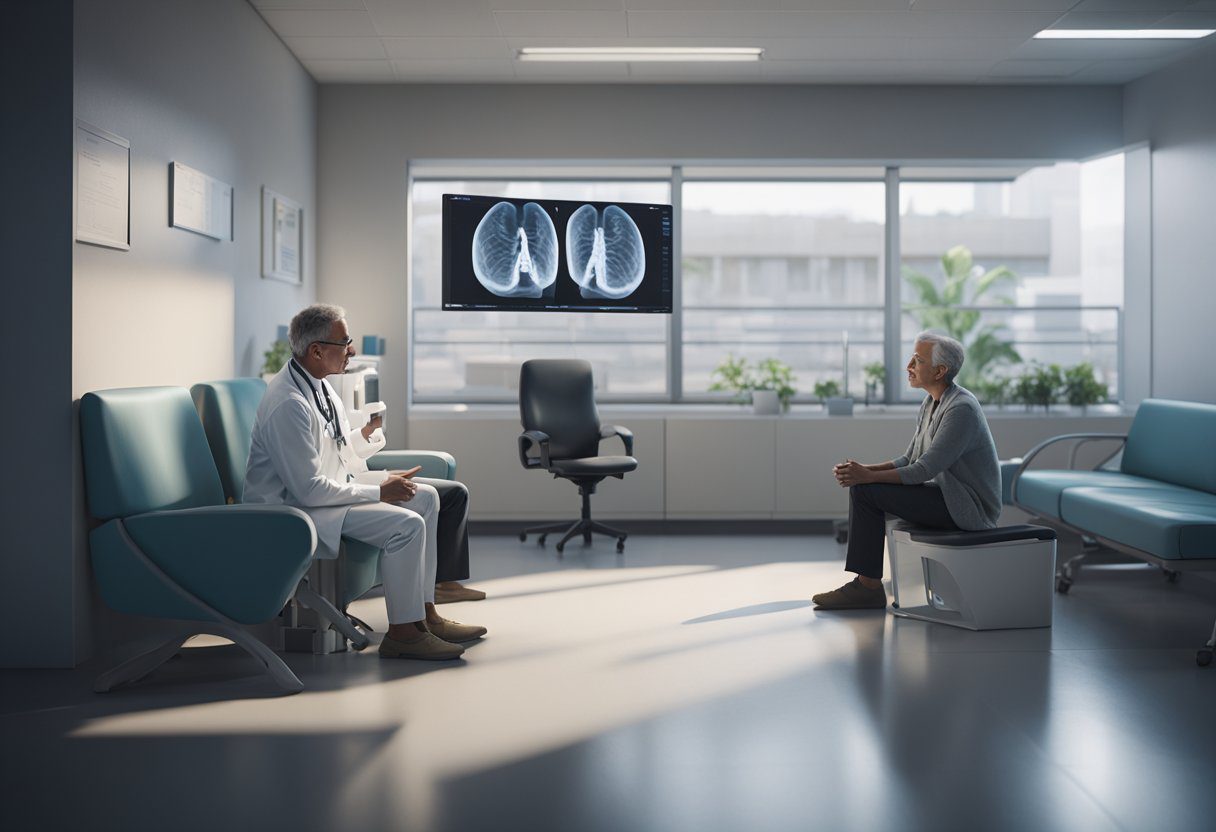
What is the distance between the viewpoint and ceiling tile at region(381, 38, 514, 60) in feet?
18.8

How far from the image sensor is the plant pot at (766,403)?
22.0 ft

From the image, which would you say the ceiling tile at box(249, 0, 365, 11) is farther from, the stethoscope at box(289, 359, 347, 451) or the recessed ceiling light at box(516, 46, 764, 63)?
the stethoscope at box(289, 359, 347, 451)

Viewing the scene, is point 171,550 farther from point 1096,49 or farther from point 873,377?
point 1096,49

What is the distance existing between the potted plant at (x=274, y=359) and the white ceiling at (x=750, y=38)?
64.2 inches

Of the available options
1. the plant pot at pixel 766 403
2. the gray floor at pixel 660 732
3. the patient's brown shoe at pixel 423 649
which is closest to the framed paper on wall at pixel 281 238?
the gray floor at pixel 660 732

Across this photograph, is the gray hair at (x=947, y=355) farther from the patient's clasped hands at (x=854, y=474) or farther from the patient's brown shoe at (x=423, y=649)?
the patient's brown shoe at (x=423, y=649)

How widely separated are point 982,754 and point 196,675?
2441 mm

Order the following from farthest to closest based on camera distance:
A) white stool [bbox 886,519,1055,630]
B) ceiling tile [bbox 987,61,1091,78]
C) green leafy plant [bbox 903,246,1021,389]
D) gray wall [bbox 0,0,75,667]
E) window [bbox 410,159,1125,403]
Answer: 1. window [bbox 410,159,1125,403]
2. green leafy plant [bbox 903,246,1021,389]
3. ceiling tile [bbox 987,61,1091,78]
4. white stool [bbox 886,519,1055,630]
5. gray wall [bbox 0,0,75,667]

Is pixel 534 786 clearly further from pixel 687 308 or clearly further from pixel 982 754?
pixel 687 308

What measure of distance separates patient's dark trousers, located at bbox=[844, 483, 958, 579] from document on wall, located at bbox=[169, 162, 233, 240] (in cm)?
290

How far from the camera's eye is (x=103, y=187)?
3.63 metres

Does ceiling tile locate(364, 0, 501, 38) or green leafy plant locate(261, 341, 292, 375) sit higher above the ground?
ceiling tile locate(364, 0, 501, 38)

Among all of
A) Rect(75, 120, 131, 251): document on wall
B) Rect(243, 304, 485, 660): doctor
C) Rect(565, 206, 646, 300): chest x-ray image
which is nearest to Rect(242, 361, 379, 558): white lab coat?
Rect(243, 304, 485, 660): doctor

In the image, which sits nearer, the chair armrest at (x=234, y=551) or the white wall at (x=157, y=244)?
the chair armrest at (x=234, y=551)
